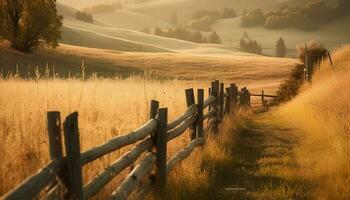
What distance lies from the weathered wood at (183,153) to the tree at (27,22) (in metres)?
29.8

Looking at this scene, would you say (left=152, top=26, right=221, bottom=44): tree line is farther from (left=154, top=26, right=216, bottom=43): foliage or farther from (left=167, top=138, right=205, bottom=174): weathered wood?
(left=167, top=138, right=205, bottom=174): weathered wood

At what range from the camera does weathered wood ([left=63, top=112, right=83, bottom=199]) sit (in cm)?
338

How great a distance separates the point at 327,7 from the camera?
6432 inches

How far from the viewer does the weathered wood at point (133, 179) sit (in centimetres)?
417

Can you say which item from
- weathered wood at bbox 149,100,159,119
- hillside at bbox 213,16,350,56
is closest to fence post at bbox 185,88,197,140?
weathered wood at bbox 149,100,159,119

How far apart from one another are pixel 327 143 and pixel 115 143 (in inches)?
197

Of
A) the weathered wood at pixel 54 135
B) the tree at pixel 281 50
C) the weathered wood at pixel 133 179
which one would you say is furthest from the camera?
the tree at pixel 281 50

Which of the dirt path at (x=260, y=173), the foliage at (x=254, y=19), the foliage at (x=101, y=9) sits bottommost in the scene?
the dirt path at (x=260, y=173)

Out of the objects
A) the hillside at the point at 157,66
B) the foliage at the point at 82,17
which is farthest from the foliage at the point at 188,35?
the hillside at the point at 157,66

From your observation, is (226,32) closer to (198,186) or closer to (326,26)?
(326,26)

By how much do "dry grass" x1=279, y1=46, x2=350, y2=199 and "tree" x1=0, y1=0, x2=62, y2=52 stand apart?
2616 cm

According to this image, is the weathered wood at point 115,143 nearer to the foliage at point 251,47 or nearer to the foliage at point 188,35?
the foliage at point 251,47

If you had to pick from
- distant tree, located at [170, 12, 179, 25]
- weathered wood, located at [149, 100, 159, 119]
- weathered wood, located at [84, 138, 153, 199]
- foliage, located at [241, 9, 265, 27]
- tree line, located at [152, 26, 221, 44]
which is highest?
distant tree, located at [170, 12, 179, 25]

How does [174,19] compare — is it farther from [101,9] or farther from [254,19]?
[254,19]
